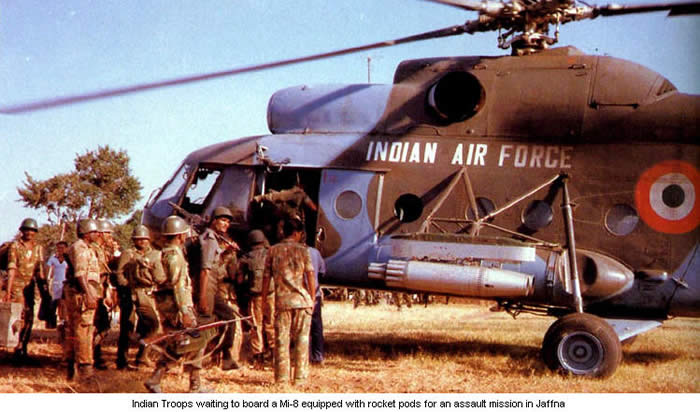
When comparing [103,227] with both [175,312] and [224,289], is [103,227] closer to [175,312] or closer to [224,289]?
[224,289]

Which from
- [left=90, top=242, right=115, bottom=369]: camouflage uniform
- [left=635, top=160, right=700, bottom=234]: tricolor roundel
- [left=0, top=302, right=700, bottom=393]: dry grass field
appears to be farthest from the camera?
[left=635, top=160, right=700, bottom=234]: tricolor roundel

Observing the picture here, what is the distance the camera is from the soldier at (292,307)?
299 inches

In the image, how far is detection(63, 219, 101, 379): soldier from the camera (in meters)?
8.22

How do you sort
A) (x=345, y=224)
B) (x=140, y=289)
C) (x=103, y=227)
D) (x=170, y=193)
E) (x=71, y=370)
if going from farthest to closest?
(x=170, y=193) → (x=345, y=224) → (x=103, y=227) → (x=71, y=370) → (x=140, y=289)

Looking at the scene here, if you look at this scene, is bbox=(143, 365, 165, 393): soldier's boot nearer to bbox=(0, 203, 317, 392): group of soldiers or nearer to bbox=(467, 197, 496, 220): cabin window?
bbox=(0, 203, 317, 392): group of soldiers

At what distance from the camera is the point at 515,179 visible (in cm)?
965

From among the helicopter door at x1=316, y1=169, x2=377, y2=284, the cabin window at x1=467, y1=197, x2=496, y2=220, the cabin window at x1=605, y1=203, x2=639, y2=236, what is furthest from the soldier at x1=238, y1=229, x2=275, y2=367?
the cabin window at x1=605, y1=203, x2=639, y2=236

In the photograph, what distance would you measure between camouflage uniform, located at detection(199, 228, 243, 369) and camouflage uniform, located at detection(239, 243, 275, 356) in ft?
0.56

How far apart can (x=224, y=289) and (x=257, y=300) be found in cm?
45

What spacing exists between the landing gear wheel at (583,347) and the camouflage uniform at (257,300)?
135 inches

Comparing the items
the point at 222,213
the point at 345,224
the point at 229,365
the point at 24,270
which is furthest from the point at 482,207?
the point at 24,270

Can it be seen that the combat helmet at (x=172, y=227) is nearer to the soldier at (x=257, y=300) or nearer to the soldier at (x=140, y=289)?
the soldier at (x=140, y=289)
